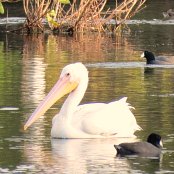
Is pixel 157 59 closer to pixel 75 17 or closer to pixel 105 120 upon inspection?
pixel 75 17

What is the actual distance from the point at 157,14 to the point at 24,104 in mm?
30517

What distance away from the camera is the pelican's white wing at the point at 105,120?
1209 cm

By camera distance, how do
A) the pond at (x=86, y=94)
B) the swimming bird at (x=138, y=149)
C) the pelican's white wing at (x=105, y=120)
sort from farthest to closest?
the pelican's white wing at (x=105, y=120) < the swimming bird at (x=138, y=149) < the pond at (x=86, y=94)

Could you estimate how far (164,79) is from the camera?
19.9 metres

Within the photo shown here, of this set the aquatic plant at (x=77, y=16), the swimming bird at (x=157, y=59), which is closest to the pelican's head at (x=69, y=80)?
the swimming bird at (x=157, y=59)

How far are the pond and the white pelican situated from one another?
12 cm

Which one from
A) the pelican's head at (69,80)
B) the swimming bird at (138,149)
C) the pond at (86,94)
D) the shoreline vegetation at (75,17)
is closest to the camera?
the pond at (86,94)

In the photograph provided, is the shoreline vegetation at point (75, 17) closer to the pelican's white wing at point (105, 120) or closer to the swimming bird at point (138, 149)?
the pelican's white wing at point (105, 120)

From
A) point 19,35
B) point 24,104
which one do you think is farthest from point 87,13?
point 24,104

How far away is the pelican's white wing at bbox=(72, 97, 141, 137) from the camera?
1209 cm

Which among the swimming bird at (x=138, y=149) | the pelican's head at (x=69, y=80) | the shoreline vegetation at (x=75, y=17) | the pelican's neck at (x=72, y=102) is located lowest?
the shoreline vegetation at (x=75, y=17)

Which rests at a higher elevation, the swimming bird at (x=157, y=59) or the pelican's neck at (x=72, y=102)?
the pelican's neck at (x=72, y=102)

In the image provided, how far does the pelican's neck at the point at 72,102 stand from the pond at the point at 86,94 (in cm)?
30

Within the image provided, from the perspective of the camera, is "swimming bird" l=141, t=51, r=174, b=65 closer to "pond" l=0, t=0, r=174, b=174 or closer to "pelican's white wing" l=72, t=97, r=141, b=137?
"pond" l=0, t=0, r=174, b=174
